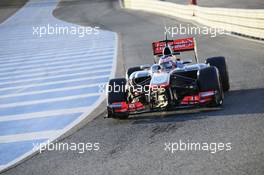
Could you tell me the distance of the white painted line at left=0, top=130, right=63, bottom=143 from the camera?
10.4 metres

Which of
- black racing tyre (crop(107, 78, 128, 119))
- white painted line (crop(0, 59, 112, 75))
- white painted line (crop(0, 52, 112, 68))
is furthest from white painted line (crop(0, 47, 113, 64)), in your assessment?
black racing tyre (crop(107, 78, 128, 119))

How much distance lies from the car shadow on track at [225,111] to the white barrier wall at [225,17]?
845cm

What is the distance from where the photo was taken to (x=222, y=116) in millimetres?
9703

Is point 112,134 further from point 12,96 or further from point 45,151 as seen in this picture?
point 12,96

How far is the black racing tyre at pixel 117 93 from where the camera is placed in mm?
10741

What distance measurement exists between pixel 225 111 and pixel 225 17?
44.9 ft
